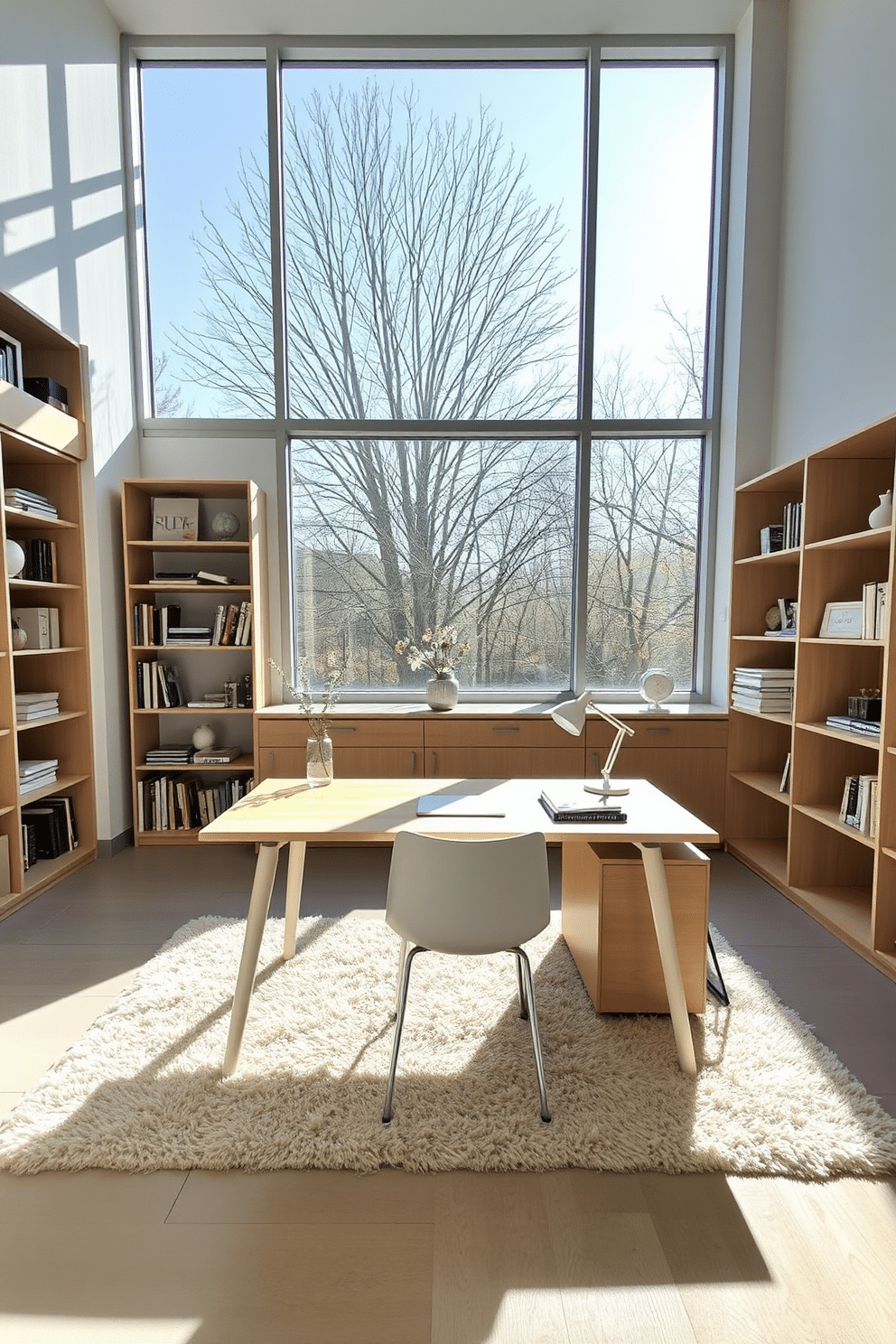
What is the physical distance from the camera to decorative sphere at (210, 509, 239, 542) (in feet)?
14.3

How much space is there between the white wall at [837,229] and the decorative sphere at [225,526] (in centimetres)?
334

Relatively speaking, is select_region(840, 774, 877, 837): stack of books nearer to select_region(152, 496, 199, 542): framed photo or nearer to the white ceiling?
select_region(152, 496, 199, 542): framed photo

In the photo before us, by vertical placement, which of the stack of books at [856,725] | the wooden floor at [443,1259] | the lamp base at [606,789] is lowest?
the wooden floor at [443,1259]

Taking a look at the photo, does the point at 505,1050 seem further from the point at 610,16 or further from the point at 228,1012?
the point at 610,16

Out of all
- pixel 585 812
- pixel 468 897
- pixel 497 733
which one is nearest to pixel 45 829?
pixel 497 733

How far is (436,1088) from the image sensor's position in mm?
2049

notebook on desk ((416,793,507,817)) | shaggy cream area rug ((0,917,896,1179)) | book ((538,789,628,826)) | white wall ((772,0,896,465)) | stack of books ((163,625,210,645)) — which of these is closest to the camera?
shaggy cream area rug ((0,917,896,1179))

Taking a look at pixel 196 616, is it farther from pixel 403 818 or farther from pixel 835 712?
pixel 835 712

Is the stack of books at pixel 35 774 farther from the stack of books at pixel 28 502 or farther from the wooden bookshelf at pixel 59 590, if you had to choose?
the stack of books at pixel 28 502

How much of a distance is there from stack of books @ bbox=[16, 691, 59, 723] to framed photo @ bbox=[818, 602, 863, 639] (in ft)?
12.6

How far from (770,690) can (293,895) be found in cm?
270

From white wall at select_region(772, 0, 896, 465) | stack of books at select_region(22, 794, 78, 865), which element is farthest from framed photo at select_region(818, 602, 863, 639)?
stack of books at select_region(22, 794, 78, 865)

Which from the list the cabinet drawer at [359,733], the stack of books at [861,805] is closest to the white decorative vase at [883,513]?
the stack of books at [861,805]

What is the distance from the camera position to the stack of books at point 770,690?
12.5 ft
